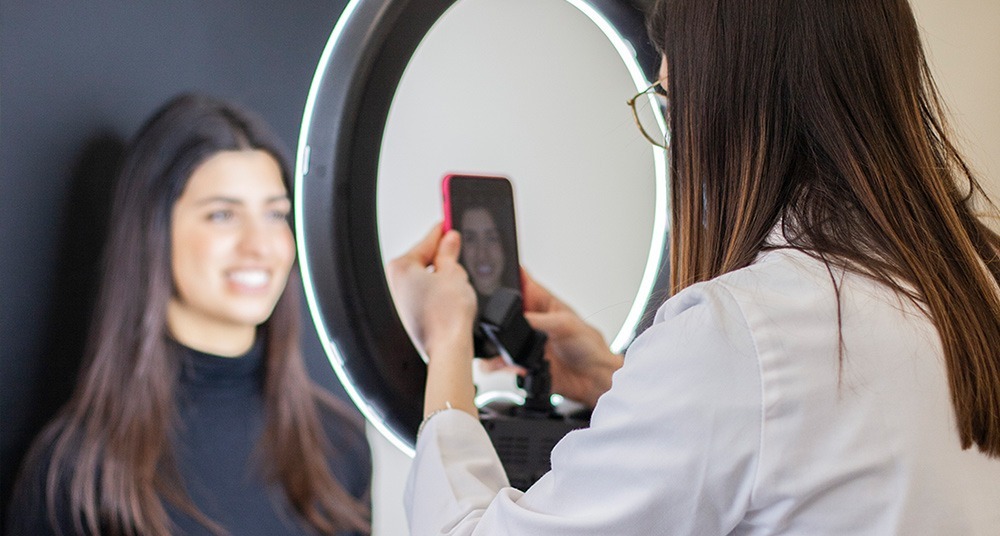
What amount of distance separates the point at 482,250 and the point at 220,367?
44 cm

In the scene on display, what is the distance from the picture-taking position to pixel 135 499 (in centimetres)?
98

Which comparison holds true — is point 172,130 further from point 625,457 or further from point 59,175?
point 625,457

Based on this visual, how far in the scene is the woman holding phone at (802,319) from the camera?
2.33 feet

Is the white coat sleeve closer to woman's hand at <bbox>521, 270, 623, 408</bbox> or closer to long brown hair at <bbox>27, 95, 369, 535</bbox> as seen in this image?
long brown hair at <bbox>27, 95, 369, 535</bbox>

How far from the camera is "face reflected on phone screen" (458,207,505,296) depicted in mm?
1356

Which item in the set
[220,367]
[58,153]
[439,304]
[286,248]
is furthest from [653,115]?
[58,153]

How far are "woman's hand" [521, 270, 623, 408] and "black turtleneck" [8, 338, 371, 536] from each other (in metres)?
0.48

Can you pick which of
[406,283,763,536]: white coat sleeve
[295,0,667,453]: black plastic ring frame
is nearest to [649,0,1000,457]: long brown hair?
[406,283,763,536]: white coat sleeve

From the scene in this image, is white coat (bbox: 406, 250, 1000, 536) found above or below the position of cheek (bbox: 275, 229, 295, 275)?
below

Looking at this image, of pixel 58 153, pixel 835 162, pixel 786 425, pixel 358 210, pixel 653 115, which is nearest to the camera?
pixel 786 425

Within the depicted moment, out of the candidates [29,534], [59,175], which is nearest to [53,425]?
[29,534]

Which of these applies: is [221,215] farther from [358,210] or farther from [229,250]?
[358,210]

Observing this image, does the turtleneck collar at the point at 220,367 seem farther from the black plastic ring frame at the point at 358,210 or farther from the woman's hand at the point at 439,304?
the woman's hand at the point at 439,304

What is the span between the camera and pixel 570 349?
1.49 metres
